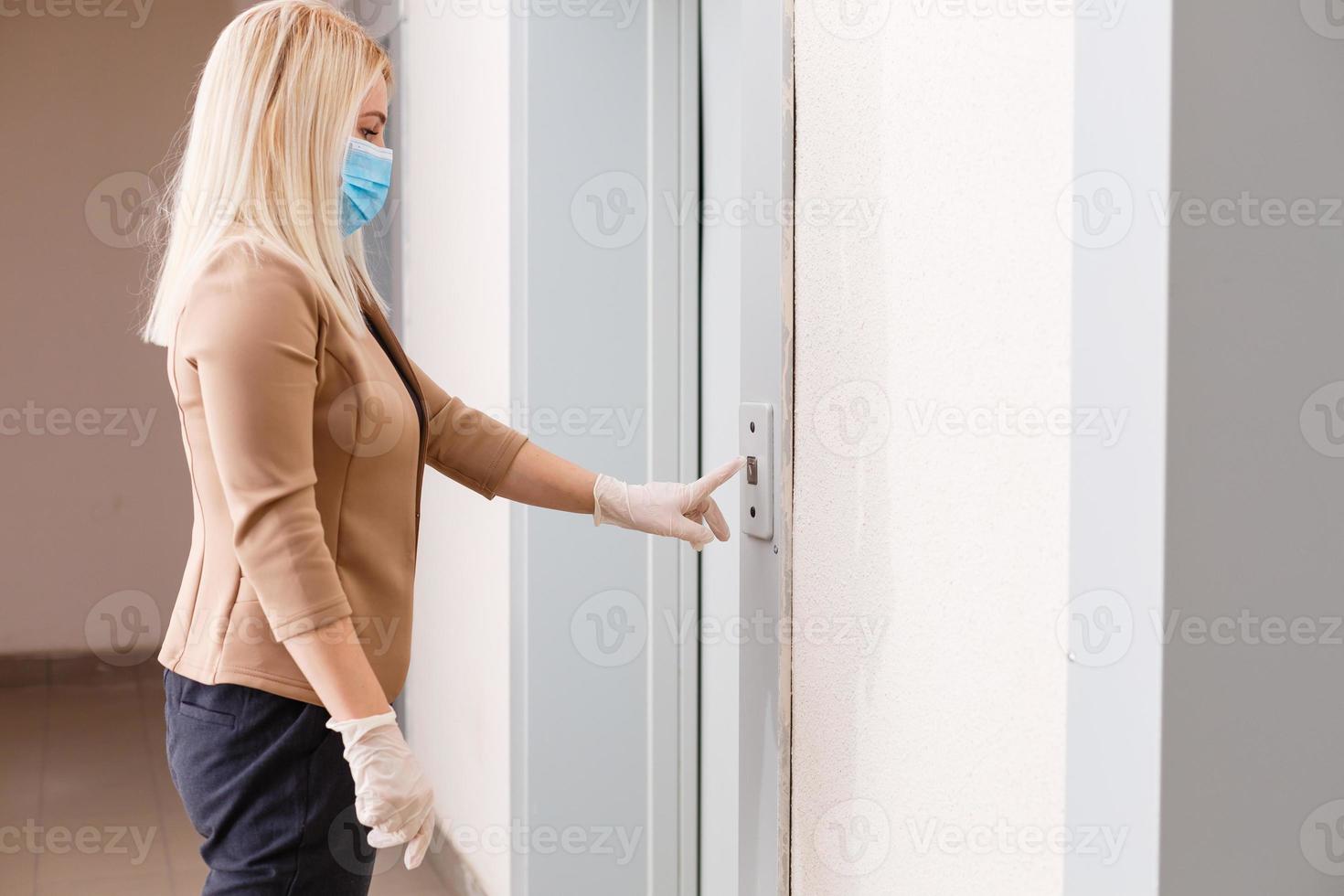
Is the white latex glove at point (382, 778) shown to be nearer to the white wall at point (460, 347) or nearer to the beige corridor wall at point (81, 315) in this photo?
the white wall at point (460, 347)

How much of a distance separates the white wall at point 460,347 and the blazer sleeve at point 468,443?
54 centimetres

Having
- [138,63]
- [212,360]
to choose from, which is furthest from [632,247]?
[138,63]

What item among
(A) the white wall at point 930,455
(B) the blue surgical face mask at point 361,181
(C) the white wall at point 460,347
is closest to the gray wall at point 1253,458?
(A) the white wall at point 930,455

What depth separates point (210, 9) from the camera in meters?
4.74

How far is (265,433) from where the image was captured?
1.24 meters

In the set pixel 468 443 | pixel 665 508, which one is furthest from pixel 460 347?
pixel 665 508

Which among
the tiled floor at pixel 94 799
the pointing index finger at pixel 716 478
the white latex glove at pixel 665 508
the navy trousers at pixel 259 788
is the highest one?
the pointing index finger at pixel 716 478

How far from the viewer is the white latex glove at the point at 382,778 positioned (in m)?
1.27

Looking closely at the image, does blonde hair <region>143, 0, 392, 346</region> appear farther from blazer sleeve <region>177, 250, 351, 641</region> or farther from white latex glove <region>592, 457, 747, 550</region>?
white latex glove <region>592, 457, 747, 550</region>

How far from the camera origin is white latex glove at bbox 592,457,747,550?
1.63 metres

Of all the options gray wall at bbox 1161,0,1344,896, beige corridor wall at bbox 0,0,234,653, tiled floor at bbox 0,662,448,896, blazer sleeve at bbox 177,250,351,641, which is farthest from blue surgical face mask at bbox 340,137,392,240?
beige corridor wall at bbox 0,0,234,653

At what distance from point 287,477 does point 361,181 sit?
44 cm

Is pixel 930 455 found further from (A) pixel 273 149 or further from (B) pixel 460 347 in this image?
(B) pixel 460 347

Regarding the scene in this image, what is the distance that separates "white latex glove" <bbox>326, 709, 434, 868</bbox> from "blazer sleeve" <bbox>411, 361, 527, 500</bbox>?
1.54ft
